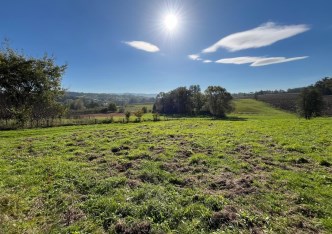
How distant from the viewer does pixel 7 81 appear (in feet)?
90.2

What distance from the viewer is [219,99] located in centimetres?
6919

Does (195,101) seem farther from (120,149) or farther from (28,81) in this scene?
(120,149)

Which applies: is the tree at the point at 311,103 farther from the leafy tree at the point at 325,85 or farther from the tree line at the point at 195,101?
the leafy tree at the point at 325,85

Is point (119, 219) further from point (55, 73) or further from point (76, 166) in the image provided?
point (55, 73)

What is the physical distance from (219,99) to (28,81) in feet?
174

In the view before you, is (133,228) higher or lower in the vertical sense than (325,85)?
lower

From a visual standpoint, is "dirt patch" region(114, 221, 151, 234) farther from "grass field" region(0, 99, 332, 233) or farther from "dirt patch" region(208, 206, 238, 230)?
"dirt patch" region(208, 206, 238, 230)

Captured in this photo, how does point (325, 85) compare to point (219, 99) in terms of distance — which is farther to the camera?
point (325, 85)

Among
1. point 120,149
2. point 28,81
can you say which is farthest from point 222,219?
point 28,81

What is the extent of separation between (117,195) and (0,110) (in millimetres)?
28203

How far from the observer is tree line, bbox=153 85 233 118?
69250mm

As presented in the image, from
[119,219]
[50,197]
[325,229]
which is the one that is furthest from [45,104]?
[325,229]

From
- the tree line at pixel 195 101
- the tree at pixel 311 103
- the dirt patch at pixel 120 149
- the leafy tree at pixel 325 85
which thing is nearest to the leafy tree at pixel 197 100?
the tree line at pixel 195 101

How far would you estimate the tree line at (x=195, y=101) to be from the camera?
227 feet
